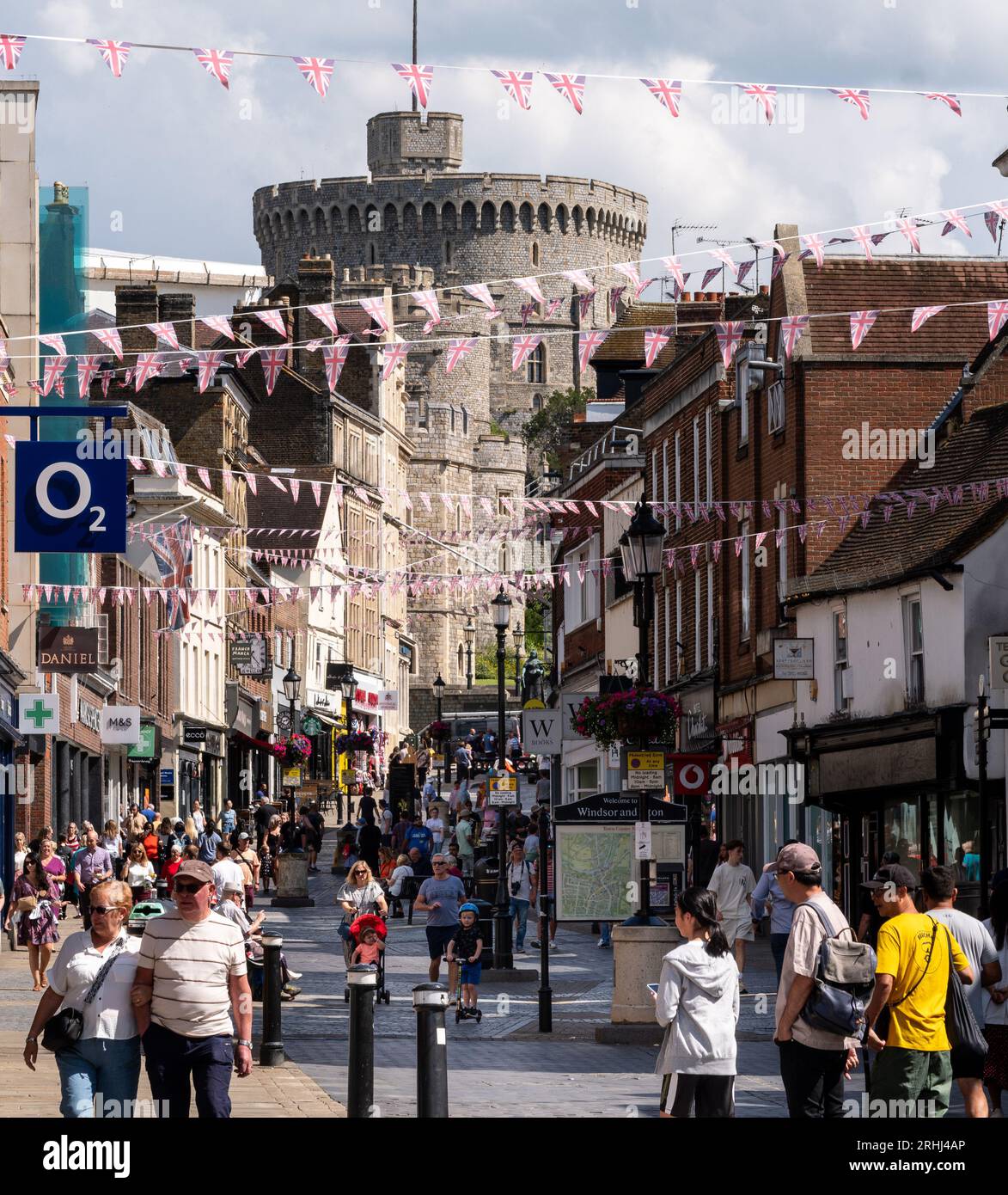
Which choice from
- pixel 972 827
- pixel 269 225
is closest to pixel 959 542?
pixel 972 827

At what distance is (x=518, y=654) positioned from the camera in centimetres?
11881

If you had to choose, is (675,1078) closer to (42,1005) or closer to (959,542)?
(42,1005)

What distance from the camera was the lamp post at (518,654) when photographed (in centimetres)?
10624

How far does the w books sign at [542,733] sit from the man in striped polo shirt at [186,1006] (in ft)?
64.4

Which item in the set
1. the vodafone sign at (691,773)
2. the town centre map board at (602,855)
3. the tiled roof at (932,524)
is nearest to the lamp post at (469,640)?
the vodafone sign at (691,773)

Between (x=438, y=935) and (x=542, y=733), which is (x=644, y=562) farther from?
(x=542, y=733)

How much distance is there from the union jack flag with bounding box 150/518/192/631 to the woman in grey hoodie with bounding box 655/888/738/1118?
4263cm

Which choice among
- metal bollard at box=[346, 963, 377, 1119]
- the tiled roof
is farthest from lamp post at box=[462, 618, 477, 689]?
metal bollard at box=[346, 963, 377, 1119]

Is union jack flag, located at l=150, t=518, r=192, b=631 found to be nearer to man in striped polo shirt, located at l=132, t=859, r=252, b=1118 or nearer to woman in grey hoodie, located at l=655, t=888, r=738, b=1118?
man in striped polo shirt, located at l=132, t=859, r=252, b=1118

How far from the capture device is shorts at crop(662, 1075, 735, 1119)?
10672 millimetres

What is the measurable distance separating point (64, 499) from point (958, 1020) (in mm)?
12987

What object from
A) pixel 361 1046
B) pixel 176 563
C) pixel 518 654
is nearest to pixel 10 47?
pixel 361 1046

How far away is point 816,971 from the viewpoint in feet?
35.3
